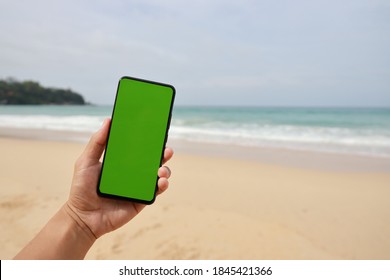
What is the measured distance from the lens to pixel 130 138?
6.34 feet

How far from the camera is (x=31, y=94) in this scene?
177 ft

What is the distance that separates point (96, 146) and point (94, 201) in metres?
0.37

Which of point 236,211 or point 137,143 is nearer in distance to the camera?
point 137,143

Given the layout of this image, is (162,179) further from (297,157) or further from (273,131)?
(273,131)

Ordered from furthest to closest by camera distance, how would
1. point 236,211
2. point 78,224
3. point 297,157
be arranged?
point 297,157 → point 236,211 → point 78,224

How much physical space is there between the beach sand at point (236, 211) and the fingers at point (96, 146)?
1.58 m

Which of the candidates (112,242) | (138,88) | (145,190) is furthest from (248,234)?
(138,88)

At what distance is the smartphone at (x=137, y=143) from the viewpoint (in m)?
1.92

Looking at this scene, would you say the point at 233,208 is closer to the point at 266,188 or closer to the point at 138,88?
the point at 266,188

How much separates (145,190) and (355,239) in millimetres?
2925

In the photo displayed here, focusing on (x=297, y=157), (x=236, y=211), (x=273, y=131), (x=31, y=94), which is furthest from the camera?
(x=31, y=94)

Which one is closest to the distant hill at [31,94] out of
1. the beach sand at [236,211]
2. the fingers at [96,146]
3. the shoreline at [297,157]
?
the shoreline at [297,157]

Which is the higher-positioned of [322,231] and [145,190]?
[145,190]

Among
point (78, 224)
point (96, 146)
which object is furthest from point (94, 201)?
point (96, 146)
